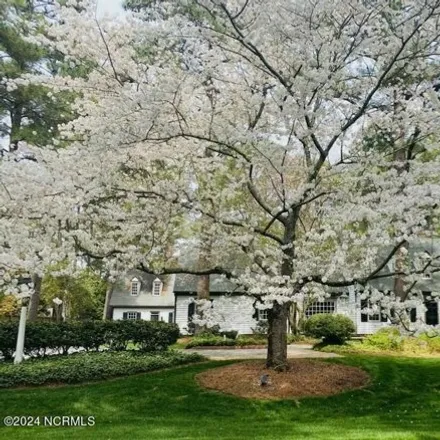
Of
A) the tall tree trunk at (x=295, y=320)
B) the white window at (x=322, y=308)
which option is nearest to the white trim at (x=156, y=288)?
the white window at (x=322, y=308)

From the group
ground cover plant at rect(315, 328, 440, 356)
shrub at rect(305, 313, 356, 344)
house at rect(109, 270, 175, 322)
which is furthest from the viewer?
house at rect(109, 270, 175, 322)

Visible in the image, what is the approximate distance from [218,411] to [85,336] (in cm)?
669

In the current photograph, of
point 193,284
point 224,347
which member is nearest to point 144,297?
point 193,284

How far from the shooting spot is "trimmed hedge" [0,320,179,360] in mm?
12758

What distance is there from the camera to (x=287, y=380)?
9.12 metres

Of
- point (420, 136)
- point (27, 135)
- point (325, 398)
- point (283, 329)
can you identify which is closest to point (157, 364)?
point (283, 329)

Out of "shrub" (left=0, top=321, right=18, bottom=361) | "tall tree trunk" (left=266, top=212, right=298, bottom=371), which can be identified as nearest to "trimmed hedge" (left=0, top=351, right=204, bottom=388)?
"shrub" (left=0, top=321, right=18, bottom=361)

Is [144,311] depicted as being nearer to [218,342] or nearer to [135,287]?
[135,287]

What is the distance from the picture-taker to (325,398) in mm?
8438

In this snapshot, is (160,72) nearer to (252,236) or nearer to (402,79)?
(252,236)

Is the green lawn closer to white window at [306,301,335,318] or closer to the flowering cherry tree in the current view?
the flowering cherry tree

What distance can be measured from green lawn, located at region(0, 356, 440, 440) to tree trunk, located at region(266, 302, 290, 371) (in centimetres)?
136

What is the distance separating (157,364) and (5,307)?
17951 millimetres

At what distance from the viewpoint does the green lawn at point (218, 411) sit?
22.1 ft
